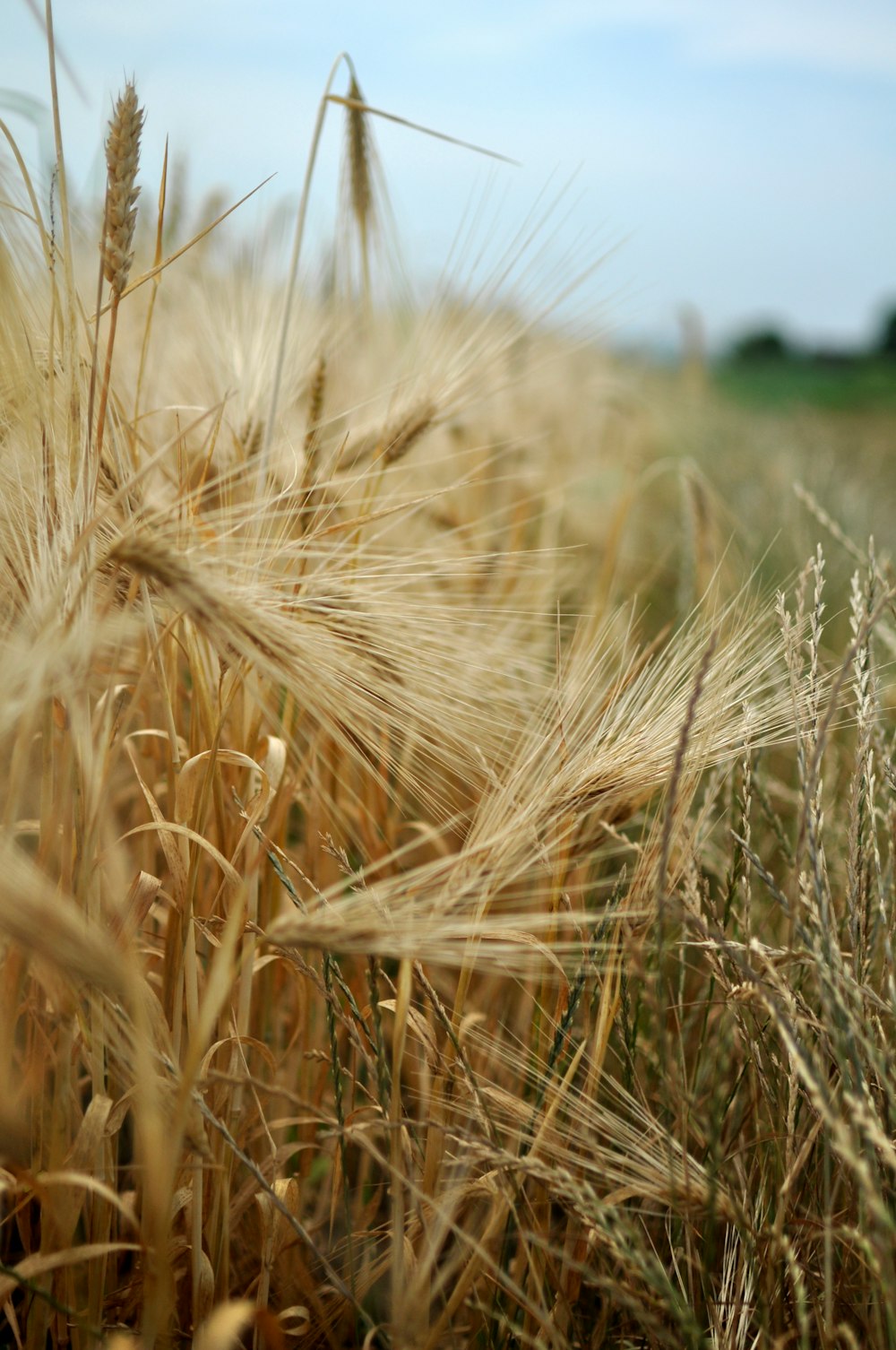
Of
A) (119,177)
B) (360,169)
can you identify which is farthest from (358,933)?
(360,169)

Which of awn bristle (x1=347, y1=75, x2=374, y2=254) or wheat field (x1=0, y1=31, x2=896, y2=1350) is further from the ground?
awn bristle (x1=347, y1=75, x2=374, y2=254)

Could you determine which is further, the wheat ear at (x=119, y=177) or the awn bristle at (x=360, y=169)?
the awn bristle at (x=360, y=169)

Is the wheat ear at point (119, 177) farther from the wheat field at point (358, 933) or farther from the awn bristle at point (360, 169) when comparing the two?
the awn bristle at point (360, 169)

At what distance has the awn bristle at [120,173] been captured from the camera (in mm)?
699

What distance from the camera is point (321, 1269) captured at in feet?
3.03

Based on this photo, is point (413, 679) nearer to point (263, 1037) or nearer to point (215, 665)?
point (215, 665)

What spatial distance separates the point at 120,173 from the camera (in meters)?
0.70

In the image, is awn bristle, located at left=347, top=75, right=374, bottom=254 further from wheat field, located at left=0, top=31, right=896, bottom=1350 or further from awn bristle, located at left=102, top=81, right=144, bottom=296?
awn bristle, located at left=102, top=81, right=144, bottom=296

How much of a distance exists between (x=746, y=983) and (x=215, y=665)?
0.54 metres

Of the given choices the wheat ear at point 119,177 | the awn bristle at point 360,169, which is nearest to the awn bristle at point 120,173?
the wheat ear at point 119,177

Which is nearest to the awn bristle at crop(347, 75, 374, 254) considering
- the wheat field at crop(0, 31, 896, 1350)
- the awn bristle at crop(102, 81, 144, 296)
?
the wheat field at crop(0, 31, 896, 1350)

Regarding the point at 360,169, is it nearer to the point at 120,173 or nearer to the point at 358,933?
the point at 120,173

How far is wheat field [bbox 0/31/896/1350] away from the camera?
0.61 m

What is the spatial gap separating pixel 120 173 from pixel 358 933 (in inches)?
22.9
